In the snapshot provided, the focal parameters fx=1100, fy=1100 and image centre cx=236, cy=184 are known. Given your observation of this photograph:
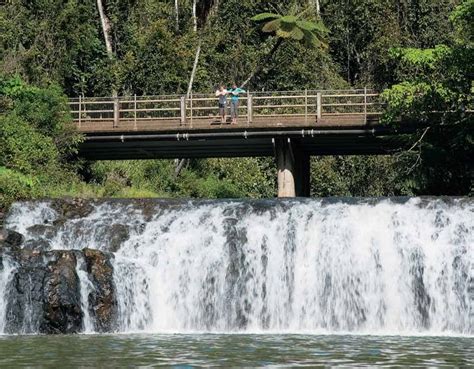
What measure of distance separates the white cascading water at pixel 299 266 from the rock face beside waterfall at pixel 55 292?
35 centimetres

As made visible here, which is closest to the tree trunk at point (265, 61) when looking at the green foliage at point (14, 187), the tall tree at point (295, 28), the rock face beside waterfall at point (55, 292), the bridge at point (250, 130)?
the tall tree at point (295, 28)

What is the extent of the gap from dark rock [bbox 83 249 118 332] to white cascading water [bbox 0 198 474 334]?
26cm

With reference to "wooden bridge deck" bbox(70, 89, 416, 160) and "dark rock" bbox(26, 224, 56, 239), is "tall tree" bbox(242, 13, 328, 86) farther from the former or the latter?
"dark rock" bbox(26, 224, 56, 239)

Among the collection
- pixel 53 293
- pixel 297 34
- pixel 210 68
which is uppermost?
pixel 297 34

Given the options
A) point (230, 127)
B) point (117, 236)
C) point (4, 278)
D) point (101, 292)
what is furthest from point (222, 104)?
point (4, 278)

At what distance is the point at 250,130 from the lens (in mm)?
37000

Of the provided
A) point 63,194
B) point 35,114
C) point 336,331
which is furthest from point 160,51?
point 336,331

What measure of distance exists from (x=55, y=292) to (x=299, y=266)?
19.1 ft

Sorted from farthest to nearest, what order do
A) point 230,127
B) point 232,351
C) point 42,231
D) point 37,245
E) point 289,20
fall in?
point 289,20
point 230,127
point 42,231
point 37,245
point 232,351

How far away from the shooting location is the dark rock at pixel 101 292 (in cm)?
2414

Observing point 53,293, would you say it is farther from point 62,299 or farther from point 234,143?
point 234,143

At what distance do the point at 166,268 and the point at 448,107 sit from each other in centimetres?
1321

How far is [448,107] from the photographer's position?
116 feet

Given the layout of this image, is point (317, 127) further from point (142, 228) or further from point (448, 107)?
point (142, 228)
